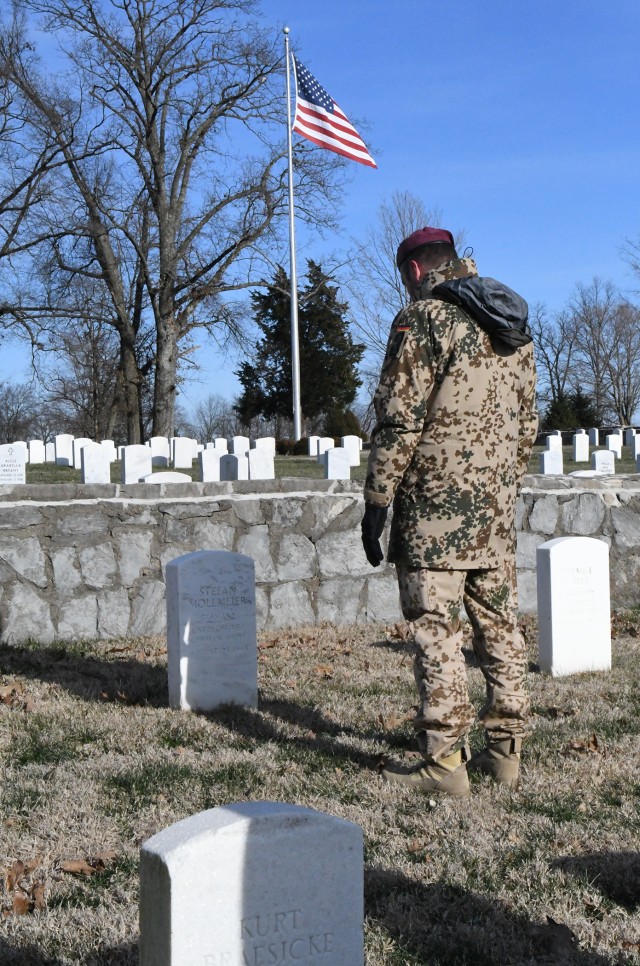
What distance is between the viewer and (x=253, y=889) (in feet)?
6.15

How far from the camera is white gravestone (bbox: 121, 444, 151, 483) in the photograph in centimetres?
1827

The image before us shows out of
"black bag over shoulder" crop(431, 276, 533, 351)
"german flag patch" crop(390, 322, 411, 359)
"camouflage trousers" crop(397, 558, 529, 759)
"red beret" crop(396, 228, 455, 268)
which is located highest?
"red beret" crop(396, 228, 455, 268)

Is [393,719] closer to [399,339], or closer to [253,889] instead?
[399,339]

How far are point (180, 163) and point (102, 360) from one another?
1834 centimetres

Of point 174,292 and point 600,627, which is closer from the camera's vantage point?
point 600,627

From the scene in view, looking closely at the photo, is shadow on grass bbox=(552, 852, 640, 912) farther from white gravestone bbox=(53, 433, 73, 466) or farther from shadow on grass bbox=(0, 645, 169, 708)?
white gravestone bbox=(53, 433, 73, 466)

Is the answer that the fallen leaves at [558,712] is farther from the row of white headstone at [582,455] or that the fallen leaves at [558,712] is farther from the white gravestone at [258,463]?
the white gravestone at [258,463]

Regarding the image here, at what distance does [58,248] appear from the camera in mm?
29844

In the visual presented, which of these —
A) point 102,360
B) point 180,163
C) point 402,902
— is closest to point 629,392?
point 102,360

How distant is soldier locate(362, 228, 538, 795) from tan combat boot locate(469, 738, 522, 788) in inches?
6.5

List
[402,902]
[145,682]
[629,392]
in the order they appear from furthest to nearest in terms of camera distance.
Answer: [629,392], [145,682], [402,902]

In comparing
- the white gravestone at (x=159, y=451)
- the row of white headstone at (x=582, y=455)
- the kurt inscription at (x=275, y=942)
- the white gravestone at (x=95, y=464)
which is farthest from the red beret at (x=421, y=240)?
the white gravestone at (x=159, y=451)

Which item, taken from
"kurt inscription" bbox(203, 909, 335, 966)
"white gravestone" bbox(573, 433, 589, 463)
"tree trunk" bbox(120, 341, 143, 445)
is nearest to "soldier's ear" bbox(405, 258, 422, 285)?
"kurt inscription" bbox(203, 909, 335, 966)

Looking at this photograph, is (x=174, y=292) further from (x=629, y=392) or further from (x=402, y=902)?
(x=629, y=392)
